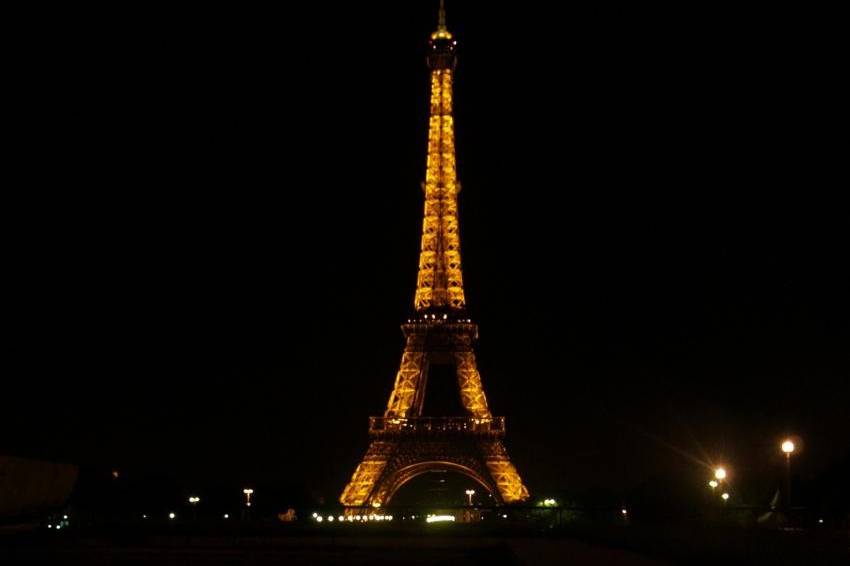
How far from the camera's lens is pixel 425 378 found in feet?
217

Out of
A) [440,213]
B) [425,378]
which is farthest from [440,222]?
[425,378]

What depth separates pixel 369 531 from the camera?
80.9 ft

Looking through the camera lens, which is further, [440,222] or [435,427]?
[440,222]

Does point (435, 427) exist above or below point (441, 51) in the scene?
below

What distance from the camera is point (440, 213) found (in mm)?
67062

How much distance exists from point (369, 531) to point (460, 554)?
327 inches

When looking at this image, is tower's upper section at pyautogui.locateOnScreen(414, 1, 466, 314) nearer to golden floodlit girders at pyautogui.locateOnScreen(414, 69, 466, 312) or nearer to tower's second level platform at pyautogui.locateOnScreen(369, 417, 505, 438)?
golden floodlit girders at pyautogui.locateOnScreen(414, 69, 466, 312)

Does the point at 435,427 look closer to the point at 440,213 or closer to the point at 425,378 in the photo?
the point at 425,378

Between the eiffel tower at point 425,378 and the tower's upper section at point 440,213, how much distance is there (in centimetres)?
6

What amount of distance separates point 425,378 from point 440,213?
10.2 m

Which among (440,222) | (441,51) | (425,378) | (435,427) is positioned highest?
(441,51)

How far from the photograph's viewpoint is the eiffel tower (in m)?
62.3

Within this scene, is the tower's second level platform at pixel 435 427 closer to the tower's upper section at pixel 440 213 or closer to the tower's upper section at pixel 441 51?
the tower's upper section at pixel 440 213

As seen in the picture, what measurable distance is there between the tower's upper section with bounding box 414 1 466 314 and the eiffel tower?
6cm
